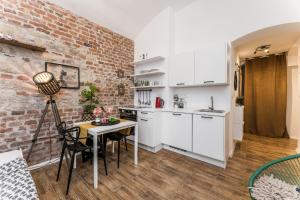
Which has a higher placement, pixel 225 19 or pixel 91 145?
pixel 225 19

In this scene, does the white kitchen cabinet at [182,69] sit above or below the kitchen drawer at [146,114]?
above

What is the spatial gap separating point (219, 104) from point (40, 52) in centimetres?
347

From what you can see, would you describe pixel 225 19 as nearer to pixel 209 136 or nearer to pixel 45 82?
pixel 209 136

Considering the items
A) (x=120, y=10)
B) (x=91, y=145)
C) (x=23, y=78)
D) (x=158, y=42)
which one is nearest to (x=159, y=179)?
(x=91, y=145)

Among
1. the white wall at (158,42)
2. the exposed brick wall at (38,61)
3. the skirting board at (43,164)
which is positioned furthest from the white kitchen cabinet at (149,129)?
the skirting board at (43,164)

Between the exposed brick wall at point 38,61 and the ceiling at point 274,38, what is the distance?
119 inches

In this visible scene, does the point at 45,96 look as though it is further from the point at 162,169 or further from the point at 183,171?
the point at 183,171

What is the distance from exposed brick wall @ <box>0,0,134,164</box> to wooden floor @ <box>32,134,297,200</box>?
719mm

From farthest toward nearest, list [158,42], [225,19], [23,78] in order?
[158,42]
[225,19]
[23,78]

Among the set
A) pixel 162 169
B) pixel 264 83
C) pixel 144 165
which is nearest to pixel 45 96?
pixel 144 165

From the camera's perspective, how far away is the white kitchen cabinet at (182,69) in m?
2.89

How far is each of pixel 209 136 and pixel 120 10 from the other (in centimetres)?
325

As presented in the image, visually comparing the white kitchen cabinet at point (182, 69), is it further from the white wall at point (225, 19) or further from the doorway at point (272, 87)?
the doorway at point (272, 87)

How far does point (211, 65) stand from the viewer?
103 inches
